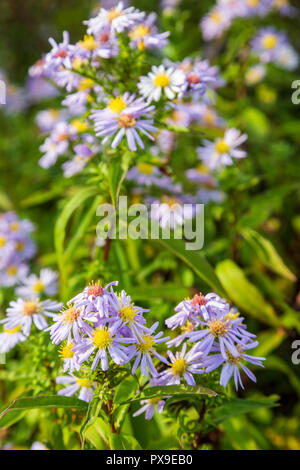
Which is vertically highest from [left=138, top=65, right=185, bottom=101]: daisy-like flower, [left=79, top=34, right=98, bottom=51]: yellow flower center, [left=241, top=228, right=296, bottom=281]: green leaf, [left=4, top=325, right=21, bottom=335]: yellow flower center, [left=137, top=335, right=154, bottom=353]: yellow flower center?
[left=79, top=34, right=98, bottom=51]: yellow flower center

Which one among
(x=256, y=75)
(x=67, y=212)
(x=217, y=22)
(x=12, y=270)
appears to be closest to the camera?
(x=67, y=212)

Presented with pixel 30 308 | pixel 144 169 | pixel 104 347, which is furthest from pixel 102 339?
pixel 144 169

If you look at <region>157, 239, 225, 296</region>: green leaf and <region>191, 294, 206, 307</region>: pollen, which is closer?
<region>191, 294, 206, 307</region>: pollen

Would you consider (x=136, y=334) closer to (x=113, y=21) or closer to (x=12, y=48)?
(x=113, y=21)

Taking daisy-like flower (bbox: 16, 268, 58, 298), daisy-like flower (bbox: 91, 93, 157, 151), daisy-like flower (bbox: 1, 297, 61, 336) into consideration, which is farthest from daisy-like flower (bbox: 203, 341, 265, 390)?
daisy-like flower (bbox: 16, 268, 58, 298)

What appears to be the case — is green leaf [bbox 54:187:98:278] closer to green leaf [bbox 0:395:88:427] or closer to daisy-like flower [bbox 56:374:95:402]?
daisy-like flower [bbox 56:374:95:402]

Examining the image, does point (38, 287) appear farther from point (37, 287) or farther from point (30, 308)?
point (30, 308)

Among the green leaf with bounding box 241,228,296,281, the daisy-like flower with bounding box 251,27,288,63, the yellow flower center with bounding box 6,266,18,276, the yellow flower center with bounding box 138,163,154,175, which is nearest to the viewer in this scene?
the green leaf with bounding box 241,228,296,281
